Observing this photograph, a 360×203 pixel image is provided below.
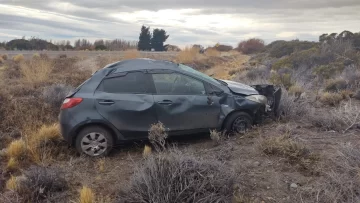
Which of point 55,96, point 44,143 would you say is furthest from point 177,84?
point 55,96

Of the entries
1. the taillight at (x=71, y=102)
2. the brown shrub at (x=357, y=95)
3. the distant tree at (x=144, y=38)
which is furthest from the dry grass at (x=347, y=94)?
the distant tree at (x=144, y=38)

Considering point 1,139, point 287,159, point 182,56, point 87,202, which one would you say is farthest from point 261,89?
point 182,56

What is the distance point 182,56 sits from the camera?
28.0 meters

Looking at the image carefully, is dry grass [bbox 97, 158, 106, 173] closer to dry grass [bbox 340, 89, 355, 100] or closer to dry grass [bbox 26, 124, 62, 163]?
dry grass [bbox 26, 124, 62, 163]

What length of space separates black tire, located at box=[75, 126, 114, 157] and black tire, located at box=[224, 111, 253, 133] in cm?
222

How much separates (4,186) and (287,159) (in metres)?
4.26

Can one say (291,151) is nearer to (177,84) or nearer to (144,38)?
(177,84)

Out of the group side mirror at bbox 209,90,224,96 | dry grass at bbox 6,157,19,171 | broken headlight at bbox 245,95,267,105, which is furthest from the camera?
broken headlight at bbox 245,95,267,105

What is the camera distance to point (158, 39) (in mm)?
Result: 54344

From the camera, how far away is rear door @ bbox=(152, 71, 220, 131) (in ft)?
21.2

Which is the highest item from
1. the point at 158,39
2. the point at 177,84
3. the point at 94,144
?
the point at 158,39

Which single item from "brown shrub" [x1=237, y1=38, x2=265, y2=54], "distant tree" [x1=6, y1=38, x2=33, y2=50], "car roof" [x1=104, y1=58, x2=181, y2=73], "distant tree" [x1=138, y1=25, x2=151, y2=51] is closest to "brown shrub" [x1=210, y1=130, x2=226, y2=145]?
"car roof" [x1=104, y1=58, x2=181, y2=73]

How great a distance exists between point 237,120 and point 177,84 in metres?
1.37

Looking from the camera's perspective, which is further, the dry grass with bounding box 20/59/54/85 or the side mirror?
the dry grass with bounding box 20/59/54/85
